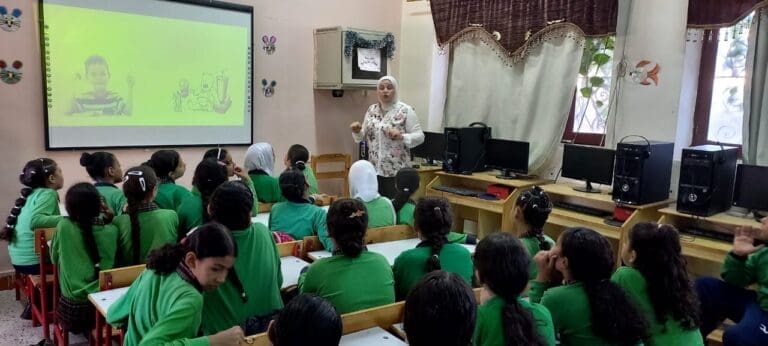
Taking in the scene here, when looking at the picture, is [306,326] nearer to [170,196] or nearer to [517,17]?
[170,196]

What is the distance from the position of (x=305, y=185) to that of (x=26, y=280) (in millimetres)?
1887

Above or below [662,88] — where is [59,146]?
below

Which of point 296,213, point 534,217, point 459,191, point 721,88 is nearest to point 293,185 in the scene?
point 296,213

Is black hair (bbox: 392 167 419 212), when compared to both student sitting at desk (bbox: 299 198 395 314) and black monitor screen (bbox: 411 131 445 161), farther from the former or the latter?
black monitor screen (bbox: 411 131 445 161)

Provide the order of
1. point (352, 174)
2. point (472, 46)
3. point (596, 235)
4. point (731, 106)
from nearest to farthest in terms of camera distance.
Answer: point (596, 235) < point (352, 174) < point (731, 106) < point (472, 46)

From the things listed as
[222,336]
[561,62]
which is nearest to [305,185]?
[222,336]

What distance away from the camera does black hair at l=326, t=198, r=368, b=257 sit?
1.96 meters

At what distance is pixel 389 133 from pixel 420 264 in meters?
2.44

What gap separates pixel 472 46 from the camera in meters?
5.31

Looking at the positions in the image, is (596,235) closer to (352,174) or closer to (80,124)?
(352,174)

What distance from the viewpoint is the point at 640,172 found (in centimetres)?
369

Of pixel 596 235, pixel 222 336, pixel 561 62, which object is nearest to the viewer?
pixel 222 336

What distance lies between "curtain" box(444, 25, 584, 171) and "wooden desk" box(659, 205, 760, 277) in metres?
1.26

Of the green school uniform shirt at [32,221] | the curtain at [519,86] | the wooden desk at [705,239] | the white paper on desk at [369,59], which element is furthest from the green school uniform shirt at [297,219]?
the white paper on desk at [369,59]
